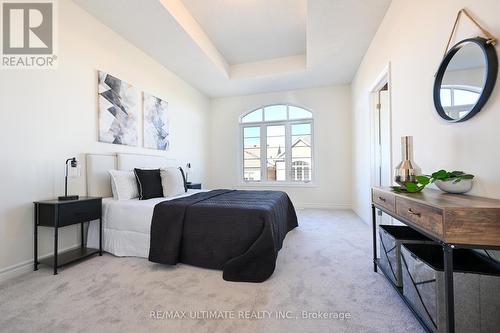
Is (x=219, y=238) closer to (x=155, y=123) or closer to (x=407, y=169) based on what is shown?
(x=407, y=169)

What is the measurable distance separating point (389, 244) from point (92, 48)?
12.4 feet

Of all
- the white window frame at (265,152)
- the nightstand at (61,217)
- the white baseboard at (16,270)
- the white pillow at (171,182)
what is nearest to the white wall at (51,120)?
the white baseboard at (16,270)

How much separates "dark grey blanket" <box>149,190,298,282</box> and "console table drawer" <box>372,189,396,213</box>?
0.93 m

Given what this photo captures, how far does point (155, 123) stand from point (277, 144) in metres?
2.90

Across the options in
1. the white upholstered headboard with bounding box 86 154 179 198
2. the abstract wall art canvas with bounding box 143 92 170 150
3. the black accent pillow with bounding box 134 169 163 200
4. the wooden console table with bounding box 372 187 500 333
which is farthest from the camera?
the abstract wall art canvas with bounding box 143 92 170 150

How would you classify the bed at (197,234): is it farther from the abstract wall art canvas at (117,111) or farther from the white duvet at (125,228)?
the abstract wall art canvas at (117,111)

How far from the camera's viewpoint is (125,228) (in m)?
2.44

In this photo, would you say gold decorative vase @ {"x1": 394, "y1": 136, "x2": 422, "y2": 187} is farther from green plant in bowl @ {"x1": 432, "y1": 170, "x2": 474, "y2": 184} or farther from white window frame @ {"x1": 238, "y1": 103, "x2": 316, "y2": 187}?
white window frame @ {"x1": 238, "y1": 103, "x2": 316, "y2": 187}

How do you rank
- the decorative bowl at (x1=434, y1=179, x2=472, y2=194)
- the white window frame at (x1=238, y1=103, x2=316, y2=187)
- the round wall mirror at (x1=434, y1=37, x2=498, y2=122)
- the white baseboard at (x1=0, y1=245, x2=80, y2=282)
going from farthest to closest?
the white window frame at (x1=238, y1=103, x2=316, y2=187) → the white baseboard at (x1=0, y1=245, x2=80, y2=282) → the decorative bowl at (x1=434, y1=179, x2=472, y2=194) → the round wall mirror at (x1=434, y1=37, x2=498, y2=122)

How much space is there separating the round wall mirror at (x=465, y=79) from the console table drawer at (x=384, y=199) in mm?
636

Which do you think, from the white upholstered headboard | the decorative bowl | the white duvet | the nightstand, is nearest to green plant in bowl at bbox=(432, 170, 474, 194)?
the decorative bowl

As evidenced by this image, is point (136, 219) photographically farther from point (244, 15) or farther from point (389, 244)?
point (244, 15)

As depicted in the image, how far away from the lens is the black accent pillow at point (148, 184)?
9.21ft

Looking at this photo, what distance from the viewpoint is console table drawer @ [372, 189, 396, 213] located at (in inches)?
62.4
